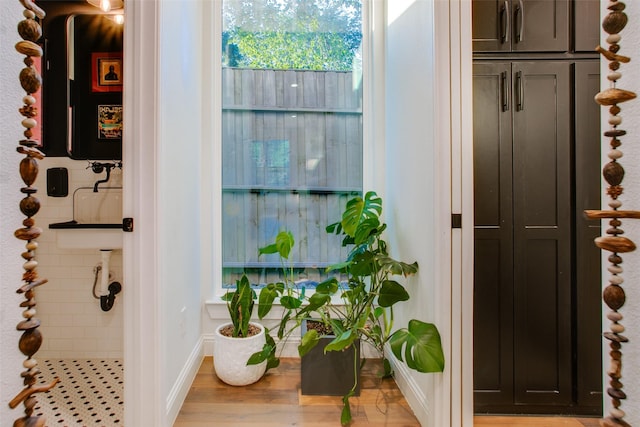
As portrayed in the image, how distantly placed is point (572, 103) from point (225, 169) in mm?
2023

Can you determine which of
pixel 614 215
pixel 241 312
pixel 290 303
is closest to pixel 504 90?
pixel 614 215

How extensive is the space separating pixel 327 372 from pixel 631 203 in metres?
1.56

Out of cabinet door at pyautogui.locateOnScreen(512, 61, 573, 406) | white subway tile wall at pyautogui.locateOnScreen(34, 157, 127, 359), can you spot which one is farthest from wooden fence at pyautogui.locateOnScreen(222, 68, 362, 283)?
cabinet door at pyautogui.locateOnScreen(512, 61, 573, 406)

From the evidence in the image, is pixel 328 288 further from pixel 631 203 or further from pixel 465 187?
pixel 631 203

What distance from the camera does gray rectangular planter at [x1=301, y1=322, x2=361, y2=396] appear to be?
179 centimetres

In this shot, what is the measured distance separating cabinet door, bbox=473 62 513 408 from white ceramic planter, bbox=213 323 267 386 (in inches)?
46.0

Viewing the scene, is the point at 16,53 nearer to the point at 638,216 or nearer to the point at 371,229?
the point at 638,216

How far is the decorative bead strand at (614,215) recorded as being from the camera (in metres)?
0.60

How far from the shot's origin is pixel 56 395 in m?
1.78

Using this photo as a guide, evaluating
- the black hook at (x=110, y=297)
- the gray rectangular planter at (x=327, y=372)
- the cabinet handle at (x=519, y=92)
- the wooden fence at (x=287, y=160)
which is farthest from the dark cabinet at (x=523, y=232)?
the black hook at (x=110, y=297)

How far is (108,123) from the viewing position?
222 cm

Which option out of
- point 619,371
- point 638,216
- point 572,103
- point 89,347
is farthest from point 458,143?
point 89,347

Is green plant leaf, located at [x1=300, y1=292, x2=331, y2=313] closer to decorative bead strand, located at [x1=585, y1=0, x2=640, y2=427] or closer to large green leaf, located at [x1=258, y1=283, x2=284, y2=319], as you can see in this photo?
large green leaf, located at [x1=258, y1=283, x2=284, y2=319]

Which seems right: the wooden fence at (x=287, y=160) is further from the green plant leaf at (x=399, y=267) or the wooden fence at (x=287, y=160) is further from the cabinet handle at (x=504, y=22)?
the cabinet handle at (x=504, y=22)
